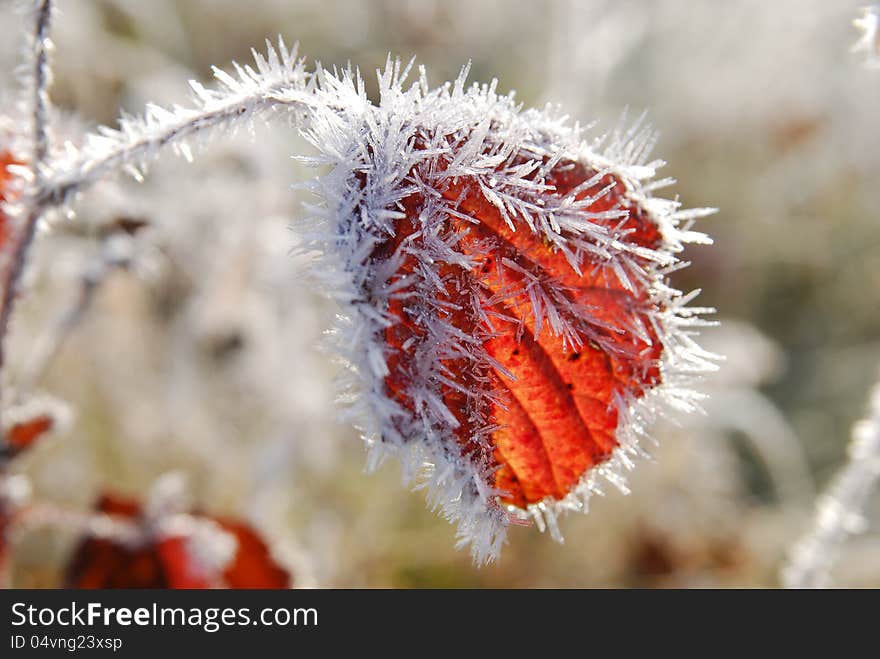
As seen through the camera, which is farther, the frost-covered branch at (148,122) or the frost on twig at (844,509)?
the frost on twig at (844,509)

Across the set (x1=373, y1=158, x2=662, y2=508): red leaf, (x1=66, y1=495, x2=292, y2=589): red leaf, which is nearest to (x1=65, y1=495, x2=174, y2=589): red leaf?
(x1=66, y1=495, x2=292, y2=589): red leaf

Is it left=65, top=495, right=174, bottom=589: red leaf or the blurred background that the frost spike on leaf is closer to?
the blurred background

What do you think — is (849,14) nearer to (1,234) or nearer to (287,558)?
(287,558)

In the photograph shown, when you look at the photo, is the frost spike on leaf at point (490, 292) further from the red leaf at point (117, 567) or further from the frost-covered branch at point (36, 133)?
the red leaf at point (117, 567)

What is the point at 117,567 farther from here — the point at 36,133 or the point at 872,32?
the point at 872,32

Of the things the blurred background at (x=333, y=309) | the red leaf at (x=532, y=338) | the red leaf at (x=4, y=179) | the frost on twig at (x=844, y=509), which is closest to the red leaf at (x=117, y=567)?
the blurred background at (x=333, y=309)

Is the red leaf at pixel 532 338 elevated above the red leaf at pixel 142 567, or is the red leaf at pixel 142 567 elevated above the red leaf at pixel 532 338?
the red leaf at pixel 142 567
